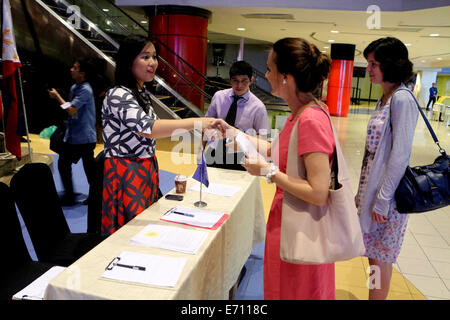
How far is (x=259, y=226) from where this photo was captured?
11.0 feet

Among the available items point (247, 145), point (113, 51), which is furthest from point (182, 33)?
point (247, 145)

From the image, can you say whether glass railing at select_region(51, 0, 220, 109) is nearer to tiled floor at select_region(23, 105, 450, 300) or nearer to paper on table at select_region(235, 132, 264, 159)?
tiled floor at select_region(23, 105, 450, 300)

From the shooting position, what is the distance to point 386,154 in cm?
216

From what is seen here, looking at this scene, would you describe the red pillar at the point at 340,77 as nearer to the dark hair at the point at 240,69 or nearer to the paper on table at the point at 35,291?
the dark hair at the point at 240,69

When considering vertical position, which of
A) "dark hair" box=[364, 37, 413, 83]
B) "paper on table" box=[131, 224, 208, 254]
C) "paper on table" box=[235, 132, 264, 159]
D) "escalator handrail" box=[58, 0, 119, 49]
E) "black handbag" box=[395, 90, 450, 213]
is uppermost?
"escalator handrail" box=[58, 0, 119, 49]

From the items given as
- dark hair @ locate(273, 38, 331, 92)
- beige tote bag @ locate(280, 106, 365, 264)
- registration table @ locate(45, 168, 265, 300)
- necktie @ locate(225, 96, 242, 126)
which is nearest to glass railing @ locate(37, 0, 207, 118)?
necktie @ locate(225, 96, 242, 126)

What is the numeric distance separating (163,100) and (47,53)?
282cm

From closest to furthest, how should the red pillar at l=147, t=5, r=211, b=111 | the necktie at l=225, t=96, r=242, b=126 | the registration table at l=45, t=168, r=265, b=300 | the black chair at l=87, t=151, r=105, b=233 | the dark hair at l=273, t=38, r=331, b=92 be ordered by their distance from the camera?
1. the registration table at l=45, t=168, r=265, b=300
2. the dark hair at l=273, t=38, r=331, b=92
3. the black chair at l=87, t=151, r=105, b=233
4. the necktie at l=225, t=96, r=242, b=126
5. the red pillar at l=147, t=5, r=211, b=111

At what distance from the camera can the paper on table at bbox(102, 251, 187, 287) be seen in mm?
1485

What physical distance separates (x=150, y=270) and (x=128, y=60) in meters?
1.26

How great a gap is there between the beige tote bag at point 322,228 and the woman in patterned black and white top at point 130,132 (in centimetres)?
90

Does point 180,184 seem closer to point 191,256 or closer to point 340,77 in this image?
point 191,256
